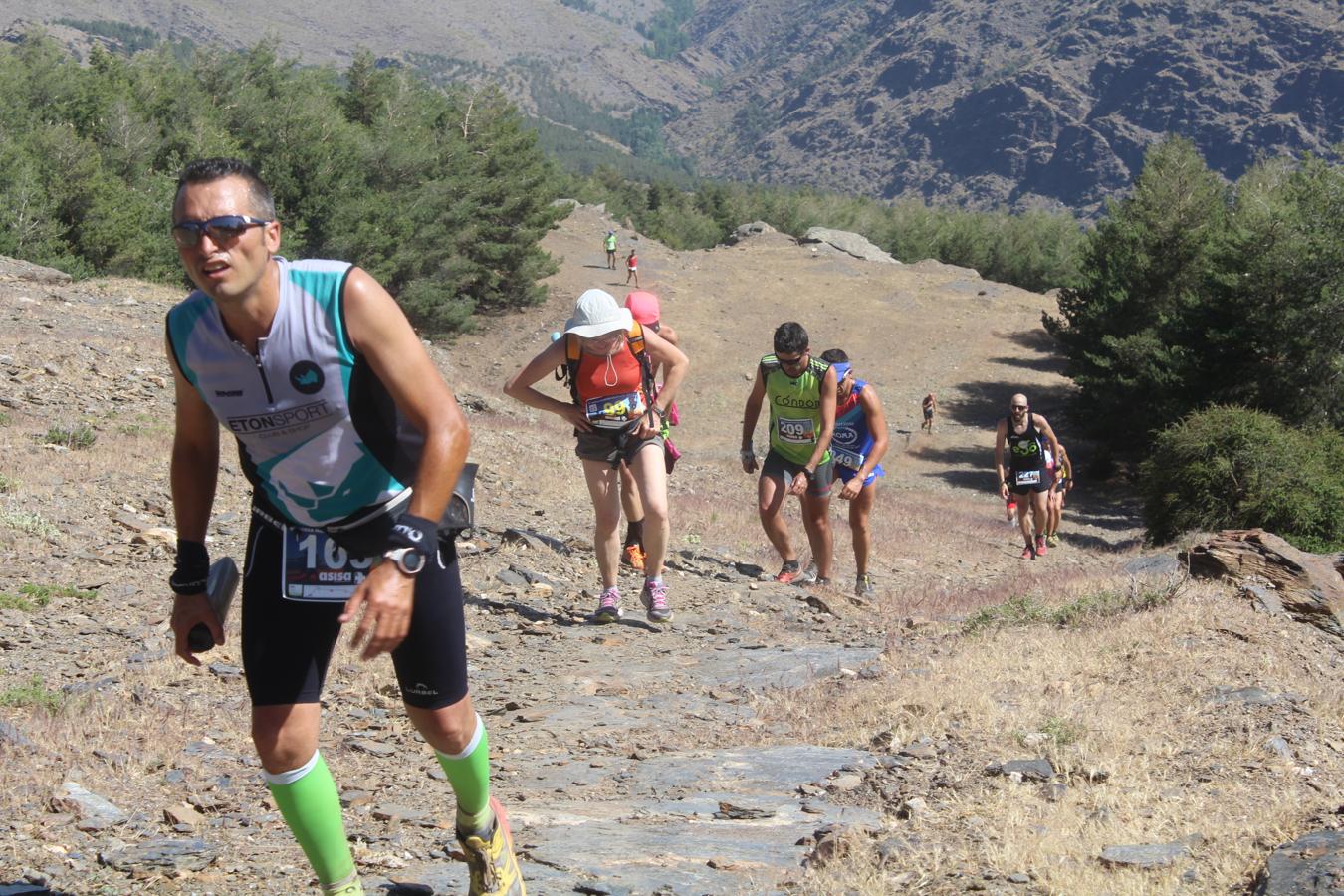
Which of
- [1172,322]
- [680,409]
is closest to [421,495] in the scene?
[1172,322]

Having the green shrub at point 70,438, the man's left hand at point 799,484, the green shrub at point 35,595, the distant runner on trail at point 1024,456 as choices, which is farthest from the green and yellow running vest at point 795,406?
the green shrub at point 70,438

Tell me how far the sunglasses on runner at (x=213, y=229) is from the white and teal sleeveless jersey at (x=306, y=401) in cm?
15

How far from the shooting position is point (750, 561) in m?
11.4

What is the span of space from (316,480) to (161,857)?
5.18 ft

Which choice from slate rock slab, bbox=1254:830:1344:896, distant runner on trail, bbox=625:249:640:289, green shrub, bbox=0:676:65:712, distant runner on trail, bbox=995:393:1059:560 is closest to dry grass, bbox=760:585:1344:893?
slate rock slab, bbox=1254:830:1344:896

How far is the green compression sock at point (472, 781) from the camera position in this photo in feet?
10.8

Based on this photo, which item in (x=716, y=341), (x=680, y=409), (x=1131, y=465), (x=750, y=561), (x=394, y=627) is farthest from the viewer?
(x=716, y=341)

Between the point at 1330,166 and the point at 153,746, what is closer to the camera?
the point at 153,746

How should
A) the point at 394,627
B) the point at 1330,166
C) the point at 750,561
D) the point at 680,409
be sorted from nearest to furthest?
the point at 394,627 → the point at 750,561 → the point at 1330,166 → the point at 680,409

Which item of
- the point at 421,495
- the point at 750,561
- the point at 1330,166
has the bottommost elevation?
the point at 750,561

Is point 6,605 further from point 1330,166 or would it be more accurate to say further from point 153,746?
point 1330,166

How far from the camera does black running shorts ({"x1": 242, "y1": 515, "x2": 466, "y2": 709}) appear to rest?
3088 millimetres

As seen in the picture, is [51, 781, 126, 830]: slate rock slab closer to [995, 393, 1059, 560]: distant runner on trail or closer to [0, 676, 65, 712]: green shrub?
[0, 676, 65, 712]: green shrub

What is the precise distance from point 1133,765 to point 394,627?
3123 mm
